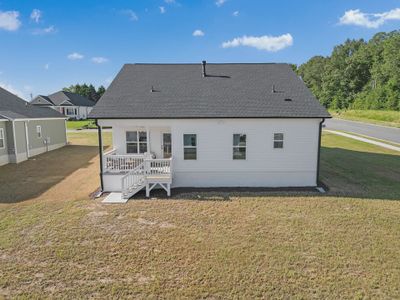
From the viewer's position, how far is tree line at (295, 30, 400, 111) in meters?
49.5

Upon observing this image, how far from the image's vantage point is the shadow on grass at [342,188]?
34.7ft

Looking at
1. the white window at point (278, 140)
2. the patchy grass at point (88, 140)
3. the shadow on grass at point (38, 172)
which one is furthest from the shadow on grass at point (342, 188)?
the patchy grass at point (88, 140)

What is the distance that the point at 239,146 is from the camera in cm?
1154

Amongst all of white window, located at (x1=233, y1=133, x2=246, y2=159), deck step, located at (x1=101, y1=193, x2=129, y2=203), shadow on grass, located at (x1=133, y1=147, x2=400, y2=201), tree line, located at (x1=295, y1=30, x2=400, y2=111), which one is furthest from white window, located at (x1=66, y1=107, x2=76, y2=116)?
tree line, located at (x1=295, y1=30, x2=400, y2=111)

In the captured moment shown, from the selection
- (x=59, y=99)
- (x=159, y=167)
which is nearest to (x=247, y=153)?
(x=159, y=167)

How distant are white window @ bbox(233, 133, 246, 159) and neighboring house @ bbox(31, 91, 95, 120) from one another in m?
48.2

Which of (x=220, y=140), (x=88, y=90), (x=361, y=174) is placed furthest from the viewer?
(x=88, y=90)

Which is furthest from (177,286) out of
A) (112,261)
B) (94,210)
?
(94,210)

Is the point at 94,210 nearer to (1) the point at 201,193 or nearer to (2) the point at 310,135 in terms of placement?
(1) the point at 201,193

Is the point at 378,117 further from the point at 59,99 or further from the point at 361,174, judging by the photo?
the point at 59,99

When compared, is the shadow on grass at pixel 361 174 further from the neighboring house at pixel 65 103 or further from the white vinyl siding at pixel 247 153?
the neighboring house at pixel 65 103

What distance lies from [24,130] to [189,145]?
14.1 metres

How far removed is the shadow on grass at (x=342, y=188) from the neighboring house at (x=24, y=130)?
11974 millimetres

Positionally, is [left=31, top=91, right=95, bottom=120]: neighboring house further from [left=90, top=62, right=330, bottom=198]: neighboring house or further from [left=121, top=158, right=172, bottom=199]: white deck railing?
[left=121, top=158, right=172, bottom=199]: white deck railing
